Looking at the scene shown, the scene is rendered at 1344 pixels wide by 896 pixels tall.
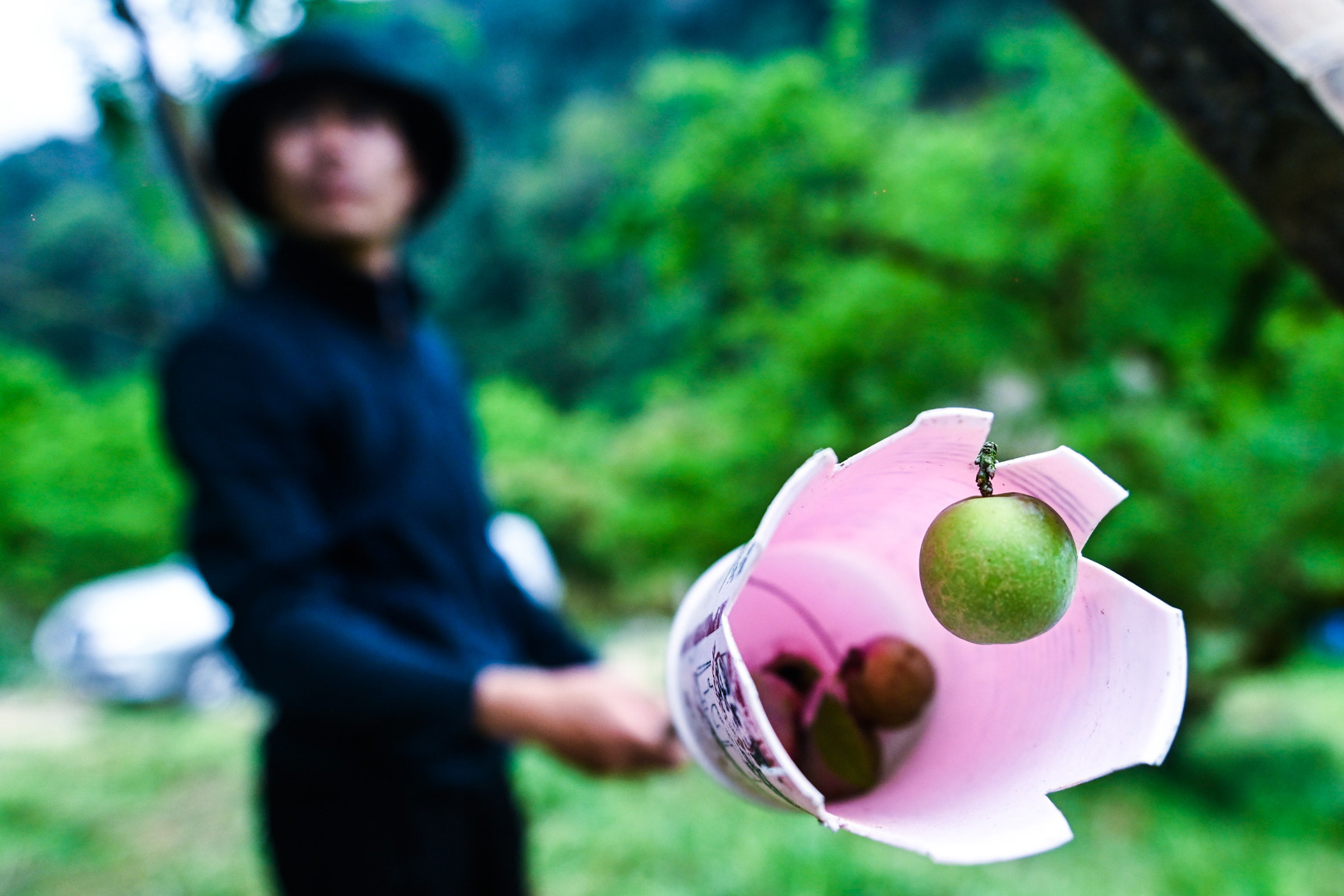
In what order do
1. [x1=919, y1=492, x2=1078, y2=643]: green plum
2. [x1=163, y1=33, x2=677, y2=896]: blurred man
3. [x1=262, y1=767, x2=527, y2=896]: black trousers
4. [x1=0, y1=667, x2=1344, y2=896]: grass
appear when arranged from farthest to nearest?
[x1=0, y1=667, x2=1344, y2=896]: grass, [x1=262, y1=767, x2=527, y2=896]: black trousers, [x1=163, y1=33, x2=677, y2=896]: blurred man, [x1=919, y1=492, x2=1078, y2=643]: green plum

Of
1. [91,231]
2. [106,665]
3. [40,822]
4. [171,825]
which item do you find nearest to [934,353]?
[171,825]

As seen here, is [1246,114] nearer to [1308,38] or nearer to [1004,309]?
[1308,38]

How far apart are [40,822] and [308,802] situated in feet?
11.1

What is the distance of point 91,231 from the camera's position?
558 inches

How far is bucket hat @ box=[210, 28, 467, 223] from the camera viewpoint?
1.68 metres

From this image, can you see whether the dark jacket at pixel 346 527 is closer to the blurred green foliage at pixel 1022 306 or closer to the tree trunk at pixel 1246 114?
the tree trunk at pixel 1246 114

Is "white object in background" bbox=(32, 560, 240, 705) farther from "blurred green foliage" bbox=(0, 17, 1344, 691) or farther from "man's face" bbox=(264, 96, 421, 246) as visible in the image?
"man's face" bbox=(264, 96, 421, 246)

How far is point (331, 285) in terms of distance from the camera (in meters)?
1.64

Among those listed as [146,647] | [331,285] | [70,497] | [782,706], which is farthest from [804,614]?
[70,497]

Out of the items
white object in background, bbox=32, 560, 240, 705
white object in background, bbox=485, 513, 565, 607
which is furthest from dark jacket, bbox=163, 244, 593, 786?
white object in background, bbox=32, 560, 240, 705

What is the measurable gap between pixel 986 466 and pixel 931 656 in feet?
0.82

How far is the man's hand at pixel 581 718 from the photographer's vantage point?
1086 millimetres

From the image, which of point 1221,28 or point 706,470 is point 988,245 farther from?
point 1221,28

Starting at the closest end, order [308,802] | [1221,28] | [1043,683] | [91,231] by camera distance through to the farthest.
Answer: [1043,683] < [1221,28] < [308,802] < [91,231]
